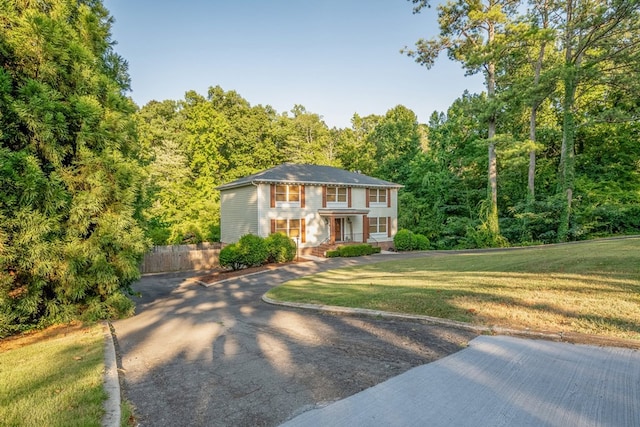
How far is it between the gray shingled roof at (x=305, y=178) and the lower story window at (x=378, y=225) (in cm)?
264

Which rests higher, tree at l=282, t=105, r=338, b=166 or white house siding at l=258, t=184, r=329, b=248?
tree at l=282, t=105, r=338, b=166

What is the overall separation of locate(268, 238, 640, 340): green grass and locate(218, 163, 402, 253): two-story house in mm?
11808

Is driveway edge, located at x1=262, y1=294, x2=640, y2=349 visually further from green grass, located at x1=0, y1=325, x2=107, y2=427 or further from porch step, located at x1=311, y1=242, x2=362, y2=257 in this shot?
porch step, located at x1=311, y1=242, x2=362, y2=257

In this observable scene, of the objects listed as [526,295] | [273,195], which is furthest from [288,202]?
[526,295]

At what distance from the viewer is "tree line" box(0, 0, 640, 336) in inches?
285

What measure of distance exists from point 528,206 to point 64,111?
25.5m

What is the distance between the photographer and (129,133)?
9312 mm

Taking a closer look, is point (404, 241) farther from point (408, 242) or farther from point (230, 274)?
point (230, 274)

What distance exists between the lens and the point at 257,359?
459 cm

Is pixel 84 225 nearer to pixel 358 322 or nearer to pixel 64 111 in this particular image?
pixel 64 111

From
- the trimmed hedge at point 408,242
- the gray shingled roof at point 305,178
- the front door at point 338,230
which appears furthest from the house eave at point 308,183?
the trimmed hedge at point 408,242

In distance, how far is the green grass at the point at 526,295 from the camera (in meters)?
5.21

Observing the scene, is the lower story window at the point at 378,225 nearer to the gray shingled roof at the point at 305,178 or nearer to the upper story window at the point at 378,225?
the upper story window at the point at 378,225

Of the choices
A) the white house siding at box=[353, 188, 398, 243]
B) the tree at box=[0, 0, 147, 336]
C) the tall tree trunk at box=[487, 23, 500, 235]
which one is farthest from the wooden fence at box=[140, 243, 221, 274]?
the tall tree trunk at box=[487, 23, 500, 235]
